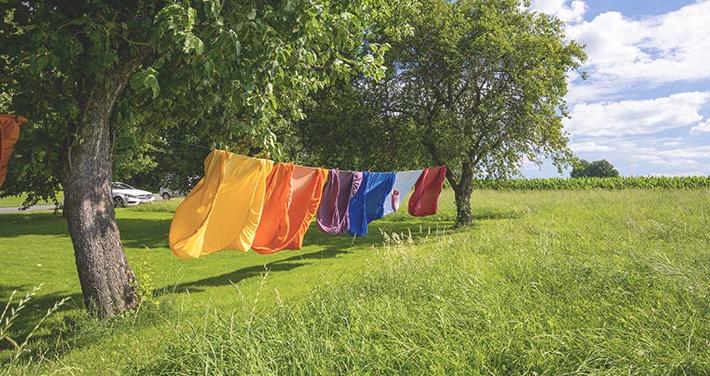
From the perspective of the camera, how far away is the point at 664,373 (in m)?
3.01

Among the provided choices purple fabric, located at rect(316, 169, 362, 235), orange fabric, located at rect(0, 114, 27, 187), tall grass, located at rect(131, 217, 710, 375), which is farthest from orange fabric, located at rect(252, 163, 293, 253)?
orange fabric, located at rect(0, 114, 27, 187)

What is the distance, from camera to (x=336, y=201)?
362 inches

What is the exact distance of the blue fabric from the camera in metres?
9.82

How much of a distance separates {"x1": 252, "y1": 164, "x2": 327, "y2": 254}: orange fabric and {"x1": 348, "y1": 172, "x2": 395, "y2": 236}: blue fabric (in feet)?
5.74

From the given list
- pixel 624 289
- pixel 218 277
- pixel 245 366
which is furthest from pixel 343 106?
pixel 245 366

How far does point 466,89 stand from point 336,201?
978 cm

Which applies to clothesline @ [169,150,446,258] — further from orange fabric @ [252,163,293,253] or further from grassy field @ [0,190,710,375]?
grassy field @ [0,190,710,375]

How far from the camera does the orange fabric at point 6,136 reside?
5.72 metres

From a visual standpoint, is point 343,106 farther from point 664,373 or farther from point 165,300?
point 664,373

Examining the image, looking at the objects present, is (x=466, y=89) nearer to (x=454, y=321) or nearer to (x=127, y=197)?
(x=454, y=321)

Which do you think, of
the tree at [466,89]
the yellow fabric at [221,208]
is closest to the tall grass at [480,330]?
the yellow fabric at [221,208]

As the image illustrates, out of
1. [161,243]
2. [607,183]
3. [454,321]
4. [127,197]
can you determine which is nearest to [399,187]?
[454,321]

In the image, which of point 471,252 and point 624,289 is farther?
point 471,252

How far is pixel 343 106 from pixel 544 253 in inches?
464
